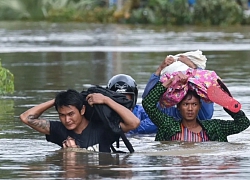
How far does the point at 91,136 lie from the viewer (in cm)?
914

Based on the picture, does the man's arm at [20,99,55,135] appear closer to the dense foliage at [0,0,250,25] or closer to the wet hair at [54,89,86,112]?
the wet hair at [54,89,86,112]

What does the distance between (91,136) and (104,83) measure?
8.02 m

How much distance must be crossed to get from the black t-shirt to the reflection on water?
0.31 feet

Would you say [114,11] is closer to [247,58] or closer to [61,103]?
[247,58]

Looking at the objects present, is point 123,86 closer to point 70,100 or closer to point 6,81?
point 70,100

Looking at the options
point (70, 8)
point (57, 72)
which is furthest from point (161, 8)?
point (57, 72)

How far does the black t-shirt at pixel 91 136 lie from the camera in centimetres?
912

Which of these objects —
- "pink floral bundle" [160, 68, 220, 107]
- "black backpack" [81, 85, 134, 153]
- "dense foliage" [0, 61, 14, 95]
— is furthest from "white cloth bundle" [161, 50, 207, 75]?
"dense foliage" [0, 61, 14, 95]

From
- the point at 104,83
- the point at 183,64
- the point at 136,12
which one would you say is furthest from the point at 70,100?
the point at 136,12

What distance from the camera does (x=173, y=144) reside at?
9891 millimetres

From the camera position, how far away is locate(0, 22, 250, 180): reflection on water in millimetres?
8422

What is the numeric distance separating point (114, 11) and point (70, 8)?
3892 millimetres

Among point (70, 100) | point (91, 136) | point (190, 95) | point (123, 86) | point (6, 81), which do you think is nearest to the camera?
point (70, 100)

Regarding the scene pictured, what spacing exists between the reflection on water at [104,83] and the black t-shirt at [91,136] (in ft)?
0.31
